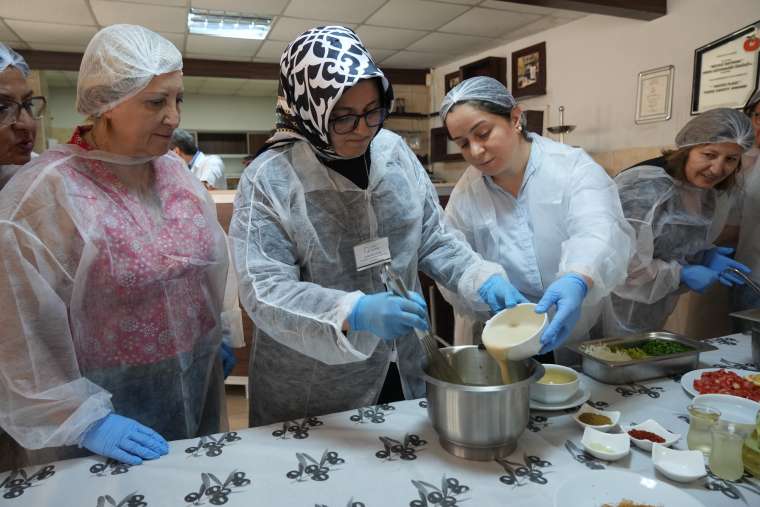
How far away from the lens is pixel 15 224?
3.44 feet

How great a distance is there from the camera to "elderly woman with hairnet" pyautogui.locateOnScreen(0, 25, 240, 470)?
1025mm

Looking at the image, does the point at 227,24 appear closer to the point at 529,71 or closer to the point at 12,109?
the point at 529,71

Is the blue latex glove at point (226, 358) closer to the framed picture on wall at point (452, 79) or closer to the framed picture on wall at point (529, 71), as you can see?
the framed picture on wall at point (529, 71)

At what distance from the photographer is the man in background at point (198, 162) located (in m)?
4.98

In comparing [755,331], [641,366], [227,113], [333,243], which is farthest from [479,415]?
[227,113]

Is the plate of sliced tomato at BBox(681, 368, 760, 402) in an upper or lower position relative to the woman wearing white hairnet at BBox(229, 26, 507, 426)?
lower

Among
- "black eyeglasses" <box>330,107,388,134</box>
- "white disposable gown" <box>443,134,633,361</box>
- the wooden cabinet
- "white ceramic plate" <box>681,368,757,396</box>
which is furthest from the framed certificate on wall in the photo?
the wooden cabinet

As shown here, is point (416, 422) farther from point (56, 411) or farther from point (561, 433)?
point (56, 411)

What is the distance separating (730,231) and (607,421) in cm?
167

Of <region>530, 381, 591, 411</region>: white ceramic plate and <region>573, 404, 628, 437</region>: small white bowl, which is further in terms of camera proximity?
<region>530, 381, 591, 411</region>: white ceramic plate

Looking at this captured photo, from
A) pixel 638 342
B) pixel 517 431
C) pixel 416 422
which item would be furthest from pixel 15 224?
pixel 638 342

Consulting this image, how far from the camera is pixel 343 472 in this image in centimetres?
96

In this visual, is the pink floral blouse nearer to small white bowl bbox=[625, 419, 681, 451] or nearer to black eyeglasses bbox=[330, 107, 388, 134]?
black eyeglasses bbox=[330, 107, 388, 134]

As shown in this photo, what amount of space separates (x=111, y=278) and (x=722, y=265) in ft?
6.77
